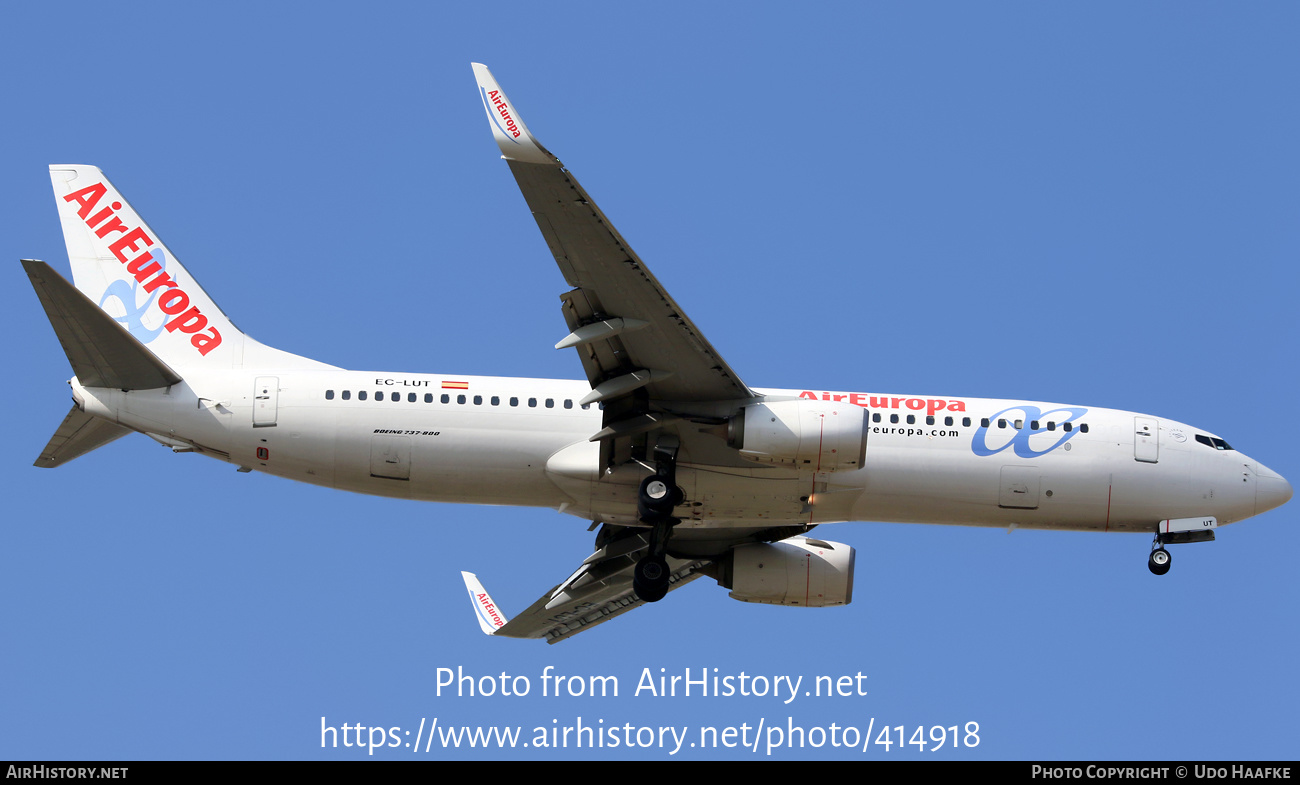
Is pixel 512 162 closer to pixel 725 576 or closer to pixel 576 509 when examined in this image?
pixel 576 509

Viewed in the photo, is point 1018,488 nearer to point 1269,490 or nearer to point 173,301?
point 1269,490

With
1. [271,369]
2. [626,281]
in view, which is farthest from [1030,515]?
[271,369]

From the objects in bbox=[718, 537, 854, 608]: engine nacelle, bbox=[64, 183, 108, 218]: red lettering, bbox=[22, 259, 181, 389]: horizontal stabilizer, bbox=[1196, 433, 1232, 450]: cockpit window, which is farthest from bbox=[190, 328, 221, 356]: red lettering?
bbox=[1196, 433, 1232, 450]: cockpit window

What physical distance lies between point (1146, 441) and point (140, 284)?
2036 centimetres

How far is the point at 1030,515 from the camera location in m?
27.3

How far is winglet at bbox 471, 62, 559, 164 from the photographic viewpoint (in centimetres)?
2095

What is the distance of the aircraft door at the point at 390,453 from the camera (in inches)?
1024

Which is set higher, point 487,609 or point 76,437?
point 76,437

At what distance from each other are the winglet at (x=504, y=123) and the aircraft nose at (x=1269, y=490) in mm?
16285

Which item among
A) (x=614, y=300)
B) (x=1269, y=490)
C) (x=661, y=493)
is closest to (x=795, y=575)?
(x=661, y=493)

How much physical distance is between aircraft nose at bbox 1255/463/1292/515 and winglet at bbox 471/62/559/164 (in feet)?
53.4

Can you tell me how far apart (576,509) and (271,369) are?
6444mm

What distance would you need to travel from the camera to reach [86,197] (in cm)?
2928
